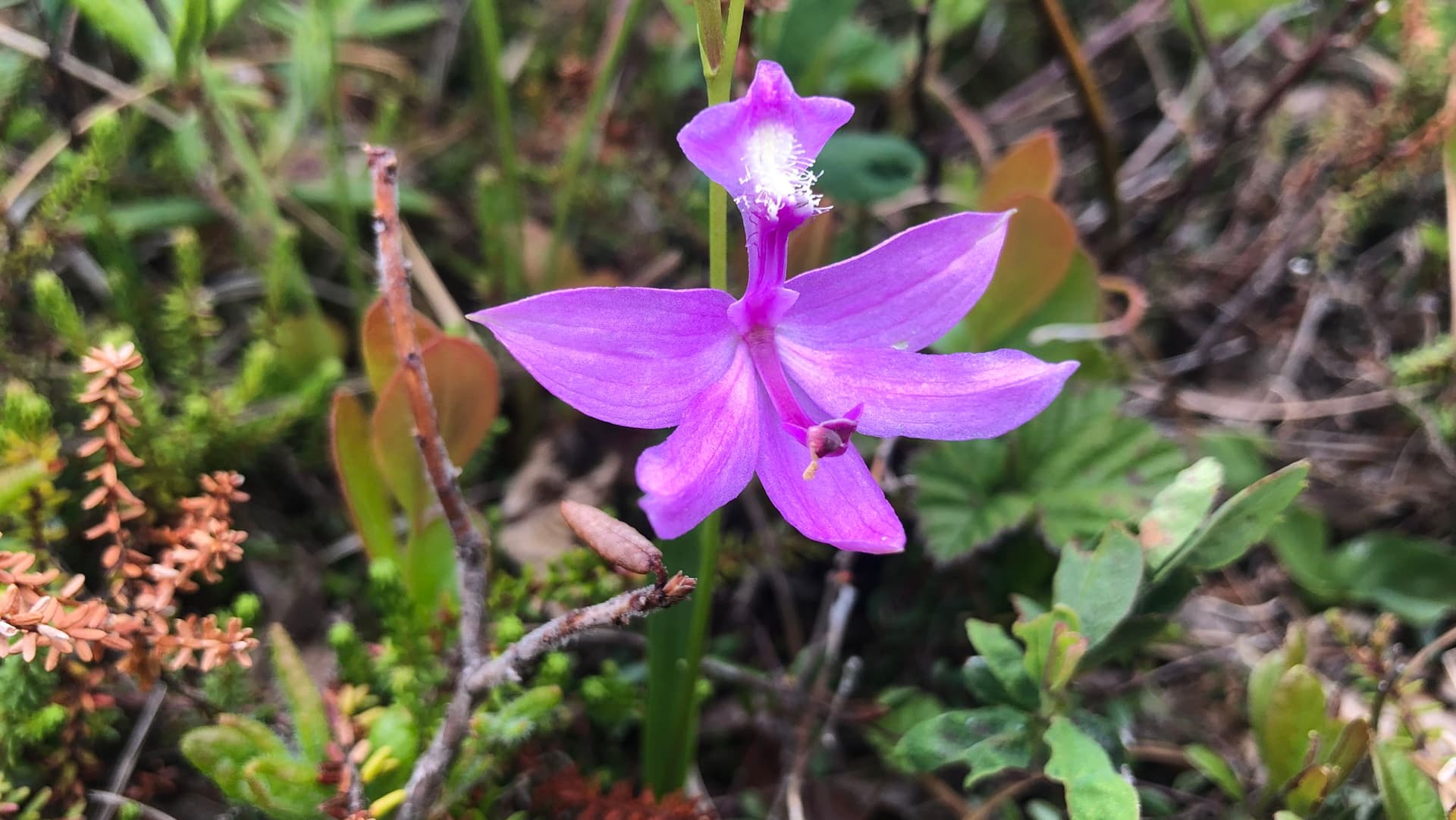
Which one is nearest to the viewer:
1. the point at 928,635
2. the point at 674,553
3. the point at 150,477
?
the point at 674,553

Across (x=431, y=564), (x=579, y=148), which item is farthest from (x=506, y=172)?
(x=431, y=564)

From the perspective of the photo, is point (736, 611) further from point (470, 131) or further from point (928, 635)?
point (470, 131)

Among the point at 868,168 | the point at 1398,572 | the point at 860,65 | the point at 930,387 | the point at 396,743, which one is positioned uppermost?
the point at 860,65

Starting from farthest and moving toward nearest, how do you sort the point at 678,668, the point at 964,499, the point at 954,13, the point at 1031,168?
1. the point at 954,13
2. the point at 1031,168
3. the point at 964,499
4. the point at 678,668

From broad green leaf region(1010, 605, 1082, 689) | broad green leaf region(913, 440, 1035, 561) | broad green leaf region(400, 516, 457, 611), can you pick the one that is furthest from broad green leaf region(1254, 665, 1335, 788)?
broad green leaf region(400, 516, 457, 611)

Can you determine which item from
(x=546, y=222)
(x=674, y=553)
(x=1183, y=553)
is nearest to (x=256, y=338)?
(x=546, y=222)

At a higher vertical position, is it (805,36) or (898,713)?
(805,36)

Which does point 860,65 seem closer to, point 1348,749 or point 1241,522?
point 1241,522
